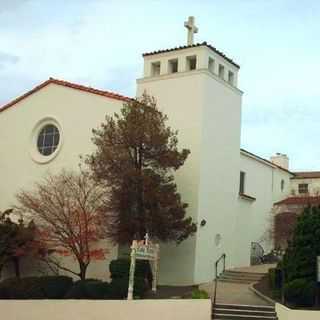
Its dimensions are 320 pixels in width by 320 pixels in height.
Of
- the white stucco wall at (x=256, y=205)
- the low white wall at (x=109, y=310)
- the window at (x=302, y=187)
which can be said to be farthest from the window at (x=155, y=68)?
the window at (x=302, y=187)

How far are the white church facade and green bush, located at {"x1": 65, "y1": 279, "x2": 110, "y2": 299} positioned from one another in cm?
485

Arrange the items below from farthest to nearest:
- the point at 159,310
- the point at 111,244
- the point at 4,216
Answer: the point at 4,216 < the point at 111,244 < the point at 159,310

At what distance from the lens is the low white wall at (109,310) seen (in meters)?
23.0

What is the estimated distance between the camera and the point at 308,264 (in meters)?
24.2

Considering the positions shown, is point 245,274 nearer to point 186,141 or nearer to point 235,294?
point 235,294

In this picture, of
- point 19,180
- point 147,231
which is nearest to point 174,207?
point 147,231

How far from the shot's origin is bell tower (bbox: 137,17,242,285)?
3073cm

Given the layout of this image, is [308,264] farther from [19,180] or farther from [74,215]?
[19,180]

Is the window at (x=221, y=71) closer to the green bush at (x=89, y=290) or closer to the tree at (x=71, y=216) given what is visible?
the tree at (x=71, y=216)

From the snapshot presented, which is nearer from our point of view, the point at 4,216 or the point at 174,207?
the point at 174,207

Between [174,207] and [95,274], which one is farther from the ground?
[174,207]

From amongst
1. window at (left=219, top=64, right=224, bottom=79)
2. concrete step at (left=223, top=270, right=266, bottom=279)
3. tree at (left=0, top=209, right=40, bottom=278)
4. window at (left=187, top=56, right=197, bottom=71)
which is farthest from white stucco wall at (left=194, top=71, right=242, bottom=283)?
tree at (left=0, top=209, right=40, bottom=278)

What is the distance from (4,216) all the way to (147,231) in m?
8.20

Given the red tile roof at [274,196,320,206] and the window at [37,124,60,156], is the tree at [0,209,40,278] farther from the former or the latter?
the red tile roof at [274,196,320,206]
